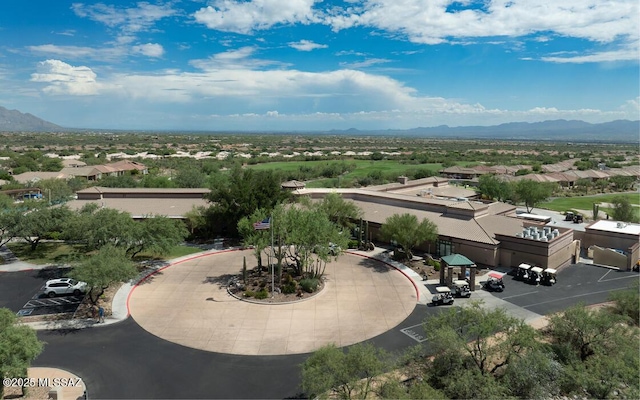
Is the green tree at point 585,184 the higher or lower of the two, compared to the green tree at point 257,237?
lower

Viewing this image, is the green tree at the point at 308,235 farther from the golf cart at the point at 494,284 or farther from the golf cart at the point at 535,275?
the golf cart at the point at 535,275

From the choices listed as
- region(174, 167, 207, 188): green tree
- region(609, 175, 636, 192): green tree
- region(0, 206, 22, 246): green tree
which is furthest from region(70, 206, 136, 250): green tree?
region(609, 175, 636, 192): green tree

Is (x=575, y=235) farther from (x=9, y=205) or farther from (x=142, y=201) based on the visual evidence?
(x=9, y=205)

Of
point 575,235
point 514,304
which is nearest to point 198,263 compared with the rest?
point 514,304

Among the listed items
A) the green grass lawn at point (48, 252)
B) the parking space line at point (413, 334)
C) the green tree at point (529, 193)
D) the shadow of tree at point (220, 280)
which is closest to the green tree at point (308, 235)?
the shadow of tree at point (220, 280)

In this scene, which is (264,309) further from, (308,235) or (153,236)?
(153,236)

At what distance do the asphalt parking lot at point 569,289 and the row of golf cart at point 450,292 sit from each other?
9.83 feet

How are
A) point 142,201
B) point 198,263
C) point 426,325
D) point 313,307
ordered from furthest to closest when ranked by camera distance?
1. point 142,201
2. point 198,263
3. point 313,307
4. point 426,325

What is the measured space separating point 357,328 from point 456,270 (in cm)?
1632

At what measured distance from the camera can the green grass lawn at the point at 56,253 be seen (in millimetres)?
45250

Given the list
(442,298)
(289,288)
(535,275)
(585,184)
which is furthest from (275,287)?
(585,184)

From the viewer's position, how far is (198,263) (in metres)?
45.5

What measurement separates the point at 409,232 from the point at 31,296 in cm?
3596

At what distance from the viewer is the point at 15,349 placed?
2119 centimetres
